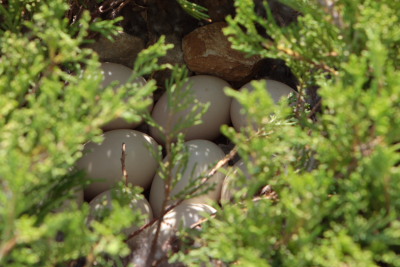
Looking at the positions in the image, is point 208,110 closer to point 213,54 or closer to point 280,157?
point 213,54

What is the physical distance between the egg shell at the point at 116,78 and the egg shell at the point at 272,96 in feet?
0.90

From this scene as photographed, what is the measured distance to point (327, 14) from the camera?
0.90 metres

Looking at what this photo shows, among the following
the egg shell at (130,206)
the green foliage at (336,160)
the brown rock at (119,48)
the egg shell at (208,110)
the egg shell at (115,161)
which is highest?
the green foliage at (336,160)

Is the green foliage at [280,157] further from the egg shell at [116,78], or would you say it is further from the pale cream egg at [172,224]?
the egg shell at [116,78]

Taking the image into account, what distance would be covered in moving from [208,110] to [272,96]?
0.61 ft

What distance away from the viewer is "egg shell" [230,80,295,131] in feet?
4.36

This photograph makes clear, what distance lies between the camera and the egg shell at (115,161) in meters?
1.24

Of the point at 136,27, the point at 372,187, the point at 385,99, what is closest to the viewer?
the point at 385,99

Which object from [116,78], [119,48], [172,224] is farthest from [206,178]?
[119,48]

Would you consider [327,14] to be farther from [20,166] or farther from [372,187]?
[20,166]

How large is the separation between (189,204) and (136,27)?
598mm

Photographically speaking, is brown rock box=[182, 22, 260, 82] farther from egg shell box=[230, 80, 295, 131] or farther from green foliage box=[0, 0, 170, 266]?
green foliage box=[0, 0, 170, 266]

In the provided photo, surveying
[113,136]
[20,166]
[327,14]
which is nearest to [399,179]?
[327,14]

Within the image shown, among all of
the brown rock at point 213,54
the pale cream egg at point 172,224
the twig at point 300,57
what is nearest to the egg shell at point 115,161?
the pale cream egg at point 172,224
